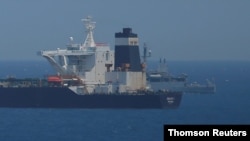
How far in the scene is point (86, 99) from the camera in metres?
72.7

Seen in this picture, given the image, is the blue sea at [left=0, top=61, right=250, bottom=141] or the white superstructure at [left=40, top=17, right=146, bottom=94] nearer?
the blue sea at [left=0, top=61, right=250, bottom=141]

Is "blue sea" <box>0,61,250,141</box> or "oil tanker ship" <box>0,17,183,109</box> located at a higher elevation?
"oil tanker ship" <box>0,17,183,109</box>

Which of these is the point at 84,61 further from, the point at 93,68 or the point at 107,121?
the point at 107,121

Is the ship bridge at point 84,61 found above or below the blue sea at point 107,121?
above

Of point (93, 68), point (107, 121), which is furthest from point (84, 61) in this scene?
point (107, 121)

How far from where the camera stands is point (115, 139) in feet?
164

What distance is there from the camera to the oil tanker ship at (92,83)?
2854 inches

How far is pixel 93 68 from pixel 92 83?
3.35ft

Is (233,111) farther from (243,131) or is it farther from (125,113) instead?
(243,131)

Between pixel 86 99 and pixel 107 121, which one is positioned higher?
pixel 86 99

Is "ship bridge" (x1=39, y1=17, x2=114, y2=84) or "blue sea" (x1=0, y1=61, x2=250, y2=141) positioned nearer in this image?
"blue sea" (x1=0, y1=61, x2=250, y2=141)

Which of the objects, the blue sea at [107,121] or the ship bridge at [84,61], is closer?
the blue sea at [107,121]

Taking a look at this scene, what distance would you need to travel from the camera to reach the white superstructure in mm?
74500

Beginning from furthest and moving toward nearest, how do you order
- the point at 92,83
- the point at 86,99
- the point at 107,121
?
the point at 92,83, the point at 86,99, the point at 107,121
